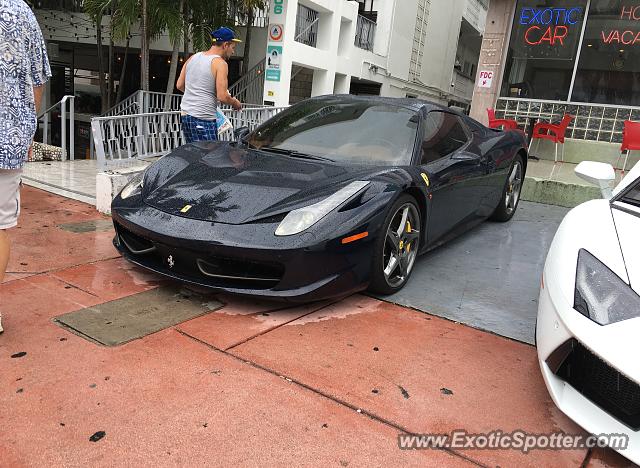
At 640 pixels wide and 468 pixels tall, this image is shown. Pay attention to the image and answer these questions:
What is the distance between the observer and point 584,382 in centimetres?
200

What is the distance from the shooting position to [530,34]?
1045cm

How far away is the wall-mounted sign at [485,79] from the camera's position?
35.1ft

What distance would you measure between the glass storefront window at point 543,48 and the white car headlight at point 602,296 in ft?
30.6

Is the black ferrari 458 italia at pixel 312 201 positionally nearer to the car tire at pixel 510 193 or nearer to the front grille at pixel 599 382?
the car tire at pixel 510 193

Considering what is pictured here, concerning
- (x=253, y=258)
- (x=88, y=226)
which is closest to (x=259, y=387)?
(x=253, y=258)

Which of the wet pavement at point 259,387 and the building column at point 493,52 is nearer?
the wet pavement at point 259,387

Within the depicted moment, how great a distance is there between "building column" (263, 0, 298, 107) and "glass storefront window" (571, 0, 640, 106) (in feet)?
19.9

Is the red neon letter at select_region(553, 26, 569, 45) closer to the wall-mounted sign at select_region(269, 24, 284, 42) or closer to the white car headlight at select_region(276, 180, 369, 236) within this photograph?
the wall-mounted sign at select_region(269, 24, 284, 42)

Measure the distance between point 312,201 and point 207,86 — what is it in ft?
7.91

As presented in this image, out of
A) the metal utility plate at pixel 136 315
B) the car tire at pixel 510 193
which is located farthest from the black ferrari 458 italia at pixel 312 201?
the car tire at pixel 510 193

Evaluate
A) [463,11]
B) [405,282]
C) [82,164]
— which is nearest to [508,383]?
[405,282]

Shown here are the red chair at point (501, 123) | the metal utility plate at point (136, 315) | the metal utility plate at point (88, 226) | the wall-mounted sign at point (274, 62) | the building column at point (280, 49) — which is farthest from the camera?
the wall-mounted sign at point (274, 62)

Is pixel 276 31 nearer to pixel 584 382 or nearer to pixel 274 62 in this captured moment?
pixel 274 62

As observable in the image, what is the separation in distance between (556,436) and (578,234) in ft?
2.88
